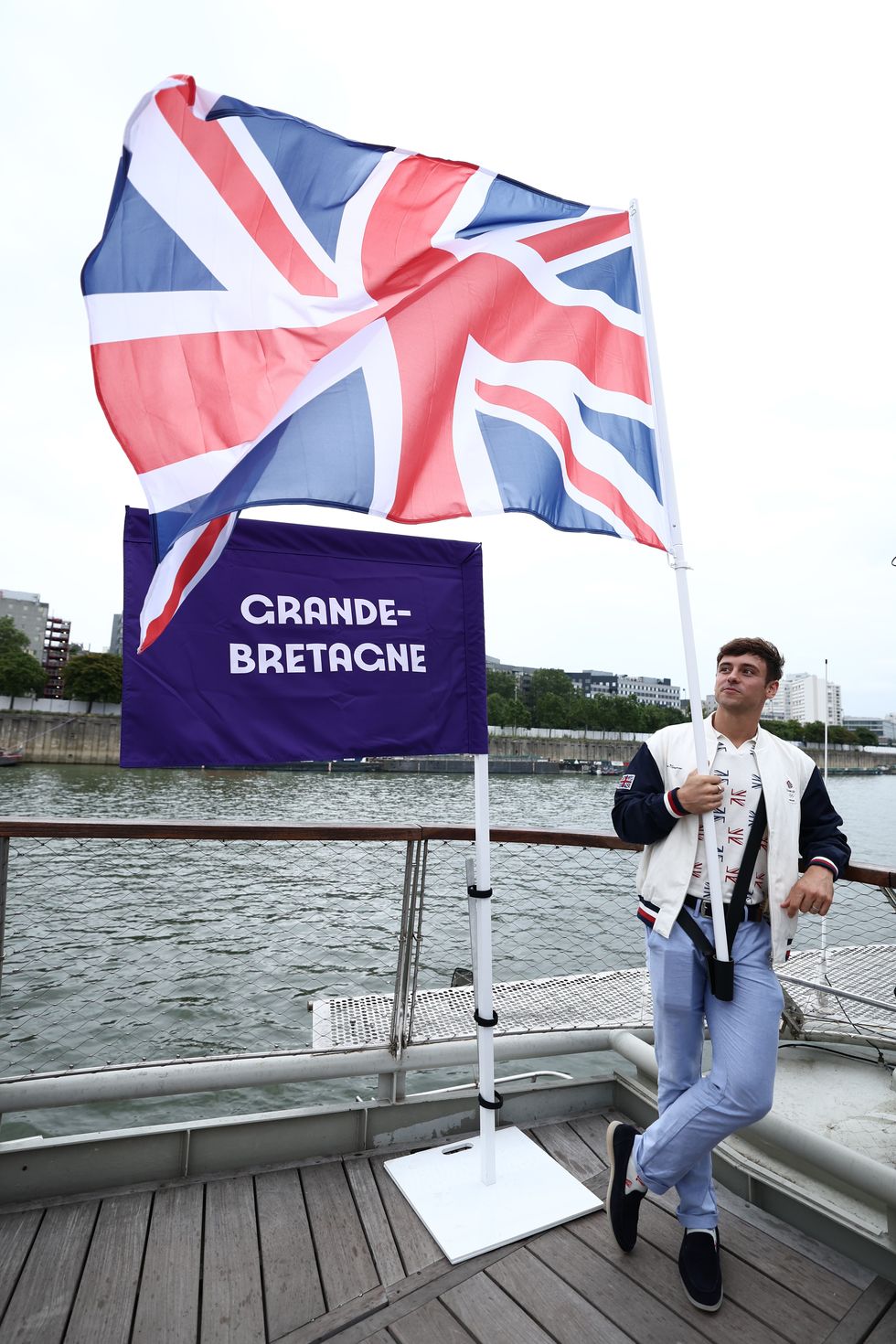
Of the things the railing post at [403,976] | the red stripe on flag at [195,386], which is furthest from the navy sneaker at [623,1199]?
the red stripe on flag at [195,386]

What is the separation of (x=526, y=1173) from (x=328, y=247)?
3548mm

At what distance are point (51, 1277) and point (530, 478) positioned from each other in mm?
3040

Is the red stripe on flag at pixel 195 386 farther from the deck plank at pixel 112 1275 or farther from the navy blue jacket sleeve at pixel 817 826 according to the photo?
the deck plank at pixel 112 1275

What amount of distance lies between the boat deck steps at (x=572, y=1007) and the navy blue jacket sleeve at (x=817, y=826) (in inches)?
63.5

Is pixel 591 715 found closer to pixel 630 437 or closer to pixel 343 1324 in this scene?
pixel 630 437

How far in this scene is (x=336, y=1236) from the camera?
8.33ft

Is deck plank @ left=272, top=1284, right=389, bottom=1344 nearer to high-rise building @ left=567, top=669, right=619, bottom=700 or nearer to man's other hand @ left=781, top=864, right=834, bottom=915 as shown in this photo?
man's other hand @ left=781, top=864, right=834, bottom=915

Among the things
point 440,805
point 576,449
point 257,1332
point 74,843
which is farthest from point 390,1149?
point 440,805

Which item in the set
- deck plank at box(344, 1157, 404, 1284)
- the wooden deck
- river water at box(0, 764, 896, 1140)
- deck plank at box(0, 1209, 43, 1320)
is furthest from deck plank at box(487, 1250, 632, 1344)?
river water at box(0, 764, 896, 1140)

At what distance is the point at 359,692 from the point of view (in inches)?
113

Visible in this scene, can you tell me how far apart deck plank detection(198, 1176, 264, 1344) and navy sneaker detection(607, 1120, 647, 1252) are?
1157 mm

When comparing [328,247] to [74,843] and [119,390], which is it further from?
[74,843]

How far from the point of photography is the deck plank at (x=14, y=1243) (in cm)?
226

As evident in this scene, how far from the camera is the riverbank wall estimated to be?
6347 centimetres
